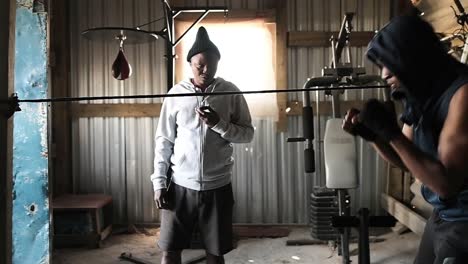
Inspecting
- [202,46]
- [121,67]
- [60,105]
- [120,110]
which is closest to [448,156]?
[202,46]

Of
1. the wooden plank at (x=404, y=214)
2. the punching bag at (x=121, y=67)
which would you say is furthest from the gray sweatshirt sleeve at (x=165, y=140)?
the wooden plank at (x=404, y=214)

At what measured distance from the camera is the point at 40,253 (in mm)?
2889

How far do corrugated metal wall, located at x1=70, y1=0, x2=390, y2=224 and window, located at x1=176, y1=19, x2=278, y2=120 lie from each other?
18cm

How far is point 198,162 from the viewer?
2.53m

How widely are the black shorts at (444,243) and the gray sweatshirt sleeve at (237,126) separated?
1.11m

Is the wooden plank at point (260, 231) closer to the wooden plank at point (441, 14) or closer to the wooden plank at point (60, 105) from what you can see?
the wooden plank at point (60, 105)

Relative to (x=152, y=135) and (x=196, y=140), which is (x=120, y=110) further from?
(x=196, y=140)

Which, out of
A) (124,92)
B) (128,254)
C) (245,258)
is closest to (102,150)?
(124,92)

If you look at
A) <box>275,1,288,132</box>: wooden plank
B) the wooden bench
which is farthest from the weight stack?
the wooden bench

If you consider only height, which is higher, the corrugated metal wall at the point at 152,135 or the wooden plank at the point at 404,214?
the corrugated metal wall at the point at 152,135

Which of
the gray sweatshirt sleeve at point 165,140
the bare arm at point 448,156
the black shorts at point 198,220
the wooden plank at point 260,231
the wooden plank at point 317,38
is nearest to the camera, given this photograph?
the bare arm at point 448,156

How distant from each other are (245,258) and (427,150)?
256 centimetres

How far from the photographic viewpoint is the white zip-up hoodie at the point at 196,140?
2.53 meters

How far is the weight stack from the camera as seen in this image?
4039 mm
